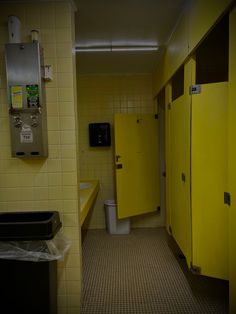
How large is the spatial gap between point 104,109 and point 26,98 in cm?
219

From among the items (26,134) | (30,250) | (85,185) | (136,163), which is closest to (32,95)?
(26,134)

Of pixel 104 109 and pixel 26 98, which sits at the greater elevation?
pixel 104 109

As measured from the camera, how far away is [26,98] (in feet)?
5.47

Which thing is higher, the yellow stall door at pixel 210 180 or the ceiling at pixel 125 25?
the ceiling at pixel 125 25

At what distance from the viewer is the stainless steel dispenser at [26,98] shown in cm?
164

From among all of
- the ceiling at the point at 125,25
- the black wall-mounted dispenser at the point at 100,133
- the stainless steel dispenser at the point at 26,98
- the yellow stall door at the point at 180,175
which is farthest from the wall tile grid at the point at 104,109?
the stainless steel dispenser at the point at 26,98

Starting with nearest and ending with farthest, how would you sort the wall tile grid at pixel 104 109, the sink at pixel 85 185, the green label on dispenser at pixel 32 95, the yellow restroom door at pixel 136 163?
the green label on dispenser at pixel 32 95, the sink at pixel 85 185, the yellow restroom door at pixel 136 163, the wall tile grid at pixel 104 109

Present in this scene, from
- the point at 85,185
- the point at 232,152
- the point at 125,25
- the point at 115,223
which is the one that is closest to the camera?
the point at 232,152

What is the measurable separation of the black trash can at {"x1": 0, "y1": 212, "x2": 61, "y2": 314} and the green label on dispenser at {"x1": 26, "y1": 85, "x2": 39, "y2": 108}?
2.81ft

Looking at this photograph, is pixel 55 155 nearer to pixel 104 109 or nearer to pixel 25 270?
pixel 25 270

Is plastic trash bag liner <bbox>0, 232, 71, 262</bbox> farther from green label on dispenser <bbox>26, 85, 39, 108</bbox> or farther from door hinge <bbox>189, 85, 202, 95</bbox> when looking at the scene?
door hinge <bbox>189, 85, 202, 95</bbox>

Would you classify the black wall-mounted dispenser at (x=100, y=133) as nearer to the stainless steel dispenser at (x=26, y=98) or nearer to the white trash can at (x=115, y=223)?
the white trash can at (x=115, y=223)

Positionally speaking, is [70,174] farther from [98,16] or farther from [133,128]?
[133,128]

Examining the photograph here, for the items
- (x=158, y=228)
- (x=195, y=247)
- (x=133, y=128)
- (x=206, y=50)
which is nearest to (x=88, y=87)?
(x=133, y=128)
